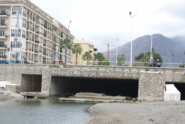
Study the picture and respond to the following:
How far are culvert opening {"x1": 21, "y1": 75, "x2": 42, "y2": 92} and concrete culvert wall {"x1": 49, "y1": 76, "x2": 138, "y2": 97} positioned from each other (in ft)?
19.3

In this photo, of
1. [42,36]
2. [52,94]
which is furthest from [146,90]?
[42,36]

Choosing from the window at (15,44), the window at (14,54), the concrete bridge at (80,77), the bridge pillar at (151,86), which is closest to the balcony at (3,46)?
the window at (15,44)

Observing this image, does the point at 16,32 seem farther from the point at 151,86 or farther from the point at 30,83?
the point at 151,86

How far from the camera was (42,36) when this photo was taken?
74062 mm

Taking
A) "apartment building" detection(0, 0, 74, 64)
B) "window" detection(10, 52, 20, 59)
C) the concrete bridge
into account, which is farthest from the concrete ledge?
"window" detection(10, 52, 20, 59)

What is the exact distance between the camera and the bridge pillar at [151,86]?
1221 inches

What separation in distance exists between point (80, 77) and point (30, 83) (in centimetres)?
1117

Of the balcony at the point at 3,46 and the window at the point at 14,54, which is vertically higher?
the balcony at the point at 3,46

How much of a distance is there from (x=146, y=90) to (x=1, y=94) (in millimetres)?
22261

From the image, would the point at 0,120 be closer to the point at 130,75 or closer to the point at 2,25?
the point at 130,75

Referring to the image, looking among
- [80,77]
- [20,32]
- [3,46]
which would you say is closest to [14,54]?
[3,46]

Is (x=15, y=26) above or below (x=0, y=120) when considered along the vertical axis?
above

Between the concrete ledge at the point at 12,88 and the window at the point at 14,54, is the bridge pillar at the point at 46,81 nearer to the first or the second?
the concrete ledge at the point at 12,88

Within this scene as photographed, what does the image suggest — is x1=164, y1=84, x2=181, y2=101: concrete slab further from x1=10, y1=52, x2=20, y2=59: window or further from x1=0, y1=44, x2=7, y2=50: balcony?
x1=0, y1=44, x2=7, y2=50: balcony
